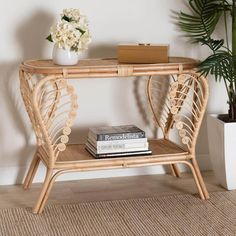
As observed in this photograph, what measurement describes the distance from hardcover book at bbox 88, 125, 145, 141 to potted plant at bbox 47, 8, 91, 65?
380 mm

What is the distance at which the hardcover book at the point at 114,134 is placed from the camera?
9.36 ft

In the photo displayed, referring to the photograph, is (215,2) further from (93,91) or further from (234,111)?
(93,91)

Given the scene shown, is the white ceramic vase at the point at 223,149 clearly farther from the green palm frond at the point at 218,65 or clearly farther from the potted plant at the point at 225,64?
the green palm frond at the point at 218,65

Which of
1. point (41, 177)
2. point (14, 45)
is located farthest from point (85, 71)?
point (41, 177)

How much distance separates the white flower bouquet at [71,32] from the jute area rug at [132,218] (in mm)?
778

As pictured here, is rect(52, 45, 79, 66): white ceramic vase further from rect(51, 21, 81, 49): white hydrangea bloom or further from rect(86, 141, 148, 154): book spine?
rect(86, 141, 148, 154): book spine

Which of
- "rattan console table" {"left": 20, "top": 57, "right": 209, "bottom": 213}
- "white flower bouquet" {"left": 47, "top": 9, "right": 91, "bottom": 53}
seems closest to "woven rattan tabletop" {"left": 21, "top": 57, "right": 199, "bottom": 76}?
"rattan console table" {"left": 20, "top": 57, "right": 209, "bottom": 213}

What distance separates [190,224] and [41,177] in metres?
0.98

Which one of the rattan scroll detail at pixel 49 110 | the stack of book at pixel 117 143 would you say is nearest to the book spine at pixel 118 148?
the stack of book at pixel 117 143

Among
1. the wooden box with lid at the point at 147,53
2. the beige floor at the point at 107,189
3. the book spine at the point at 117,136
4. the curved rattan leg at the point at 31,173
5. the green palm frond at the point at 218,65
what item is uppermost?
the wooden box with lid at the point at 147,53

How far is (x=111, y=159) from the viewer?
280cm

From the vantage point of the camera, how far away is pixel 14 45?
3045 millimetres

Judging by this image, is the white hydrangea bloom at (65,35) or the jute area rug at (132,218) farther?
the white hydrangea bloom at (65,35)

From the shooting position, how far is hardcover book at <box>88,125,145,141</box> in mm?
2852
